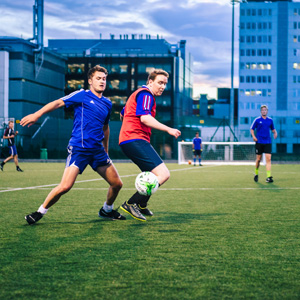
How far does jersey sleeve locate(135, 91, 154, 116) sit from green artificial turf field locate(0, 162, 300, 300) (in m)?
1.35

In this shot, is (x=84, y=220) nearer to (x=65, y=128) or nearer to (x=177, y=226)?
(x=177, y=226)

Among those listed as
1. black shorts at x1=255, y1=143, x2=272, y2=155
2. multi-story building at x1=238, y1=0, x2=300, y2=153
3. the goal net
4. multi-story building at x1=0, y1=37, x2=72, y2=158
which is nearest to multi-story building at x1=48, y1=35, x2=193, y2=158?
multi-story building at x1=0, y1=37, x2=72, y2=158


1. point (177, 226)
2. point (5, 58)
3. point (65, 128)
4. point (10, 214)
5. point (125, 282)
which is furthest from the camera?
point (5, 58)

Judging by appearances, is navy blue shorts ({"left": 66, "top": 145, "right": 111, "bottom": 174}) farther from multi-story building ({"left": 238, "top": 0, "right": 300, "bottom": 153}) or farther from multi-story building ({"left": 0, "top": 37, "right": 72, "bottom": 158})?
multi-story building ({"left": 238, "top": 0, "right": 300, "bottom": 153})

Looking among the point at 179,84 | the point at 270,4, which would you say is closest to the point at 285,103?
the point at 270,4

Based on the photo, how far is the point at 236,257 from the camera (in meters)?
4.24

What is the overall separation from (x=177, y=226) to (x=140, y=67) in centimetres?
7480

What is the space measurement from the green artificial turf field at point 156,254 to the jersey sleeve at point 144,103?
4.42ft

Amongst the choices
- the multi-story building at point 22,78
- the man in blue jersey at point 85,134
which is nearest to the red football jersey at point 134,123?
the man in blue jersey at point 85,134

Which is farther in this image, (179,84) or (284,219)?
(179,84)

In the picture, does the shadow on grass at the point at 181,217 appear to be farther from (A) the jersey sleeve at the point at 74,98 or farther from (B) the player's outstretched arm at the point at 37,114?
(B) the player's outstretched arm at the point at 37,114

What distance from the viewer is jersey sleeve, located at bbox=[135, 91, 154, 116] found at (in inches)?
234

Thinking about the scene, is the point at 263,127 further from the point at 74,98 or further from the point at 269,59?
the point at 269,59

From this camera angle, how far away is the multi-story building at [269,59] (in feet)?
364
